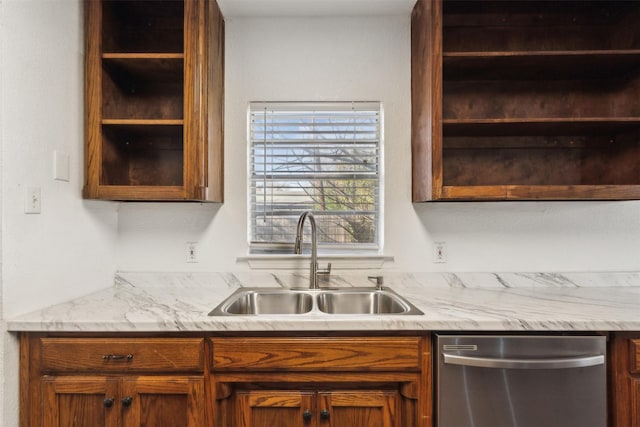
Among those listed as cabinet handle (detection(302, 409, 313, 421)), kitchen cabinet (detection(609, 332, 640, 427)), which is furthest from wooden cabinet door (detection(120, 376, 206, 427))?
kitchen cabinet (detection(609, 332, 640, 427))

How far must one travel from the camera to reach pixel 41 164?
1.38 m

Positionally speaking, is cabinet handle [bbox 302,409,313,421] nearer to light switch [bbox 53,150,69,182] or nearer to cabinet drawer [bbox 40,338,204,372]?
cabinet drawer [bbox 40,338,204,372]

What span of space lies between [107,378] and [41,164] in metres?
0.86

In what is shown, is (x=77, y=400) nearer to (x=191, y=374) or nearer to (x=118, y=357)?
(x=118, y=357)

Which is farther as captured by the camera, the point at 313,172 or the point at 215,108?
the point at 313,172

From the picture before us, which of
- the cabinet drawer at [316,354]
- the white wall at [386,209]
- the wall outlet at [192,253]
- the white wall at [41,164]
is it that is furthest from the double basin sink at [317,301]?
the white wall at [41,164]

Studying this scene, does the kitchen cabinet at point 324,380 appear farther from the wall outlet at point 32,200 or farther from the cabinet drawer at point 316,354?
the wall outlet at point 32,200

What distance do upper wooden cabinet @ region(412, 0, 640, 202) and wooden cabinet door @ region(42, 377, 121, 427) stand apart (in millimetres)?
1555

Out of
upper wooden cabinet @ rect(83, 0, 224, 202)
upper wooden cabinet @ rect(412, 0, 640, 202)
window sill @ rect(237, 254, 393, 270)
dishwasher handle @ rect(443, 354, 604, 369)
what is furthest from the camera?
window sill @ rect(237, 254, 393, 270)

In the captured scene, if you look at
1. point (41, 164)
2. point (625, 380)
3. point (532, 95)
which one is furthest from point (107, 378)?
point (532, 95)

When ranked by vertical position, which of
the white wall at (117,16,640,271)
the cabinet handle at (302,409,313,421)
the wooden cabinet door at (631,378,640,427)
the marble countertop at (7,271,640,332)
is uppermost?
the white wall at (117,16,640,271)

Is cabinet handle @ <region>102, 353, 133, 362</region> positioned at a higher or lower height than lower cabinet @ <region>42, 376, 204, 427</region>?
higher

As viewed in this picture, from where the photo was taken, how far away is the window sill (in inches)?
75.5

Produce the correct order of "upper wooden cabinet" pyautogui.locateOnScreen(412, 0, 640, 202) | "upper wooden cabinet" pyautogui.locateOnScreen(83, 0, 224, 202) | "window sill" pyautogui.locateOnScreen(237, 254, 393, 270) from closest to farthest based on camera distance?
"upper wooden cabinet" pyautogui.locateOnScreen(83, 0, 224, 202), "upper wooden cabinet" pyautogui.locateOnScreen(412, 0, 640, 202), "window sill" pyautogui.locateOnScreen(237, 254, 393, 270)
